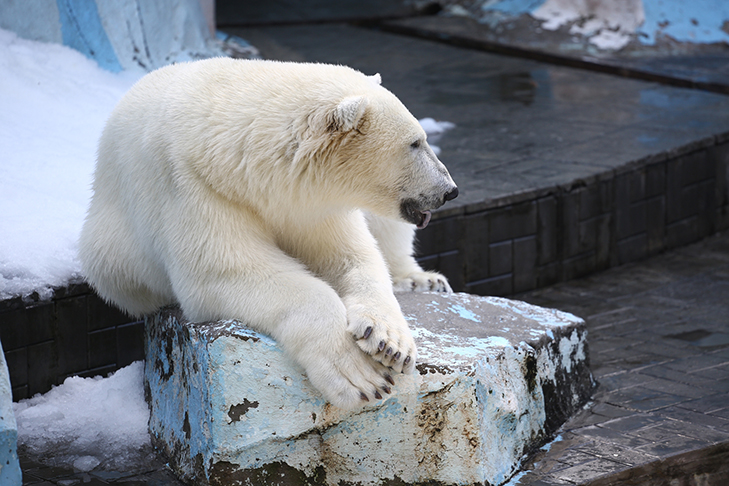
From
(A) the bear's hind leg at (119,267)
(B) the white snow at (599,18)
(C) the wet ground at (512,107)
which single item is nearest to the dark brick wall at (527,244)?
(C) the wet ground at (512,107)

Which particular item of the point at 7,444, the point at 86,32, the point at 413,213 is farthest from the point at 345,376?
the point at 86,32

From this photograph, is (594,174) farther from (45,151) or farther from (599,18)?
(599,18)

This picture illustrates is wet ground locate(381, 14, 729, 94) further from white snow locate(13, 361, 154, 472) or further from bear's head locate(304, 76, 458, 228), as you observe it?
white snow locate(13, 361, 154, 472)

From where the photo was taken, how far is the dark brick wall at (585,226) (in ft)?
14.4

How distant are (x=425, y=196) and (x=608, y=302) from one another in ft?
7.63

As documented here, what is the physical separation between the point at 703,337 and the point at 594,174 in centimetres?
123

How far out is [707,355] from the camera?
3.61 meters

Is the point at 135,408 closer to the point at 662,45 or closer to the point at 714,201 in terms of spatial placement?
the point at 714,201

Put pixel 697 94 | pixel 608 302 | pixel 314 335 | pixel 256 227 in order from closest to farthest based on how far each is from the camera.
Answer: pixel 314 335 → pixel 256 227 → pixel 608 302 → pixel 697 94

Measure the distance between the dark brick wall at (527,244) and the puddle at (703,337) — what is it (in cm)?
97

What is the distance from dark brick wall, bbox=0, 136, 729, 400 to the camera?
3.20 m

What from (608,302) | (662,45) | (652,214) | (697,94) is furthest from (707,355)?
(662,45)

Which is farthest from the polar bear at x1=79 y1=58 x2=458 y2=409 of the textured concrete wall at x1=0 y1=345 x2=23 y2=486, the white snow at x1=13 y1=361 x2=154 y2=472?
the white snow at x1=13 y1=361 x2=154 y2=472

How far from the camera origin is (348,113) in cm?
225
